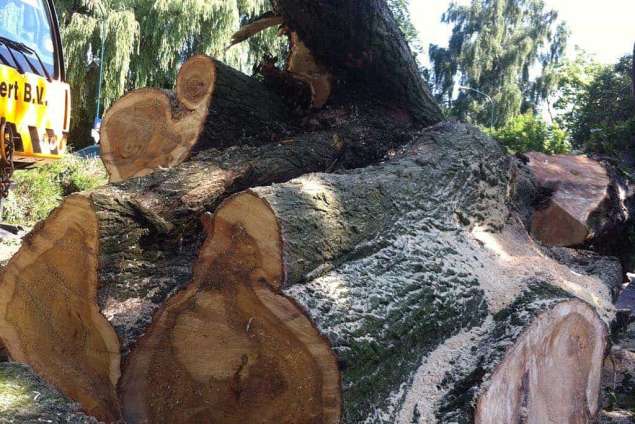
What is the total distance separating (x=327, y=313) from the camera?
6.98ft

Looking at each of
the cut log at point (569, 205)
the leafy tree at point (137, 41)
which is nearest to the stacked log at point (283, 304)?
the cut log at point (569, 205)

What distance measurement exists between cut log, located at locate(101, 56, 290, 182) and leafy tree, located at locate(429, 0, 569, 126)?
97.2ft

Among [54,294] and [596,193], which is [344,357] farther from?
[596,193]

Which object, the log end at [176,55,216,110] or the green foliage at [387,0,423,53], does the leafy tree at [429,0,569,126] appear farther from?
the log end at [176,55,216,110]

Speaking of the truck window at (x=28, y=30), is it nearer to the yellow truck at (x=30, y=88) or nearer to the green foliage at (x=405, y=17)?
the yellow truck at (x=30, y=88)

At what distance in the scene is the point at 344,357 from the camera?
2.07 m

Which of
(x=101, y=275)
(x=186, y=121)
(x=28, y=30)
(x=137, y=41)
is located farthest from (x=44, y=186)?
(x=101, y=275)

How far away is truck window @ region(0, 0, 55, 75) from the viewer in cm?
549

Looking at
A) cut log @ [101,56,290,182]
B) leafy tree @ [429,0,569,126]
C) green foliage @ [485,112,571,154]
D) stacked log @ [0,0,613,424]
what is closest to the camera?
stacked log @ [0,0,613,424]

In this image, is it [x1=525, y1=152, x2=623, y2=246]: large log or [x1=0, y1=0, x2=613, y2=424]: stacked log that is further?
[x1=525, y1=152, x2=623, y2=246]: large log

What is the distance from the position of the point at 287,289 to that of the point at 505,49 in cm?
3309

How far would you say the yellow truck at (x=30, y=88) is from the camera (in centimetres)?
517

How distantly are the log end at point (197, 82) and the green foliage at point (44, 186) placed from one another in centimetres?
535

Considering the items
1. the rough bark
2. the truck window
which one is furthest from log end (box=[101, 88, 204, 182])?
the truck window
